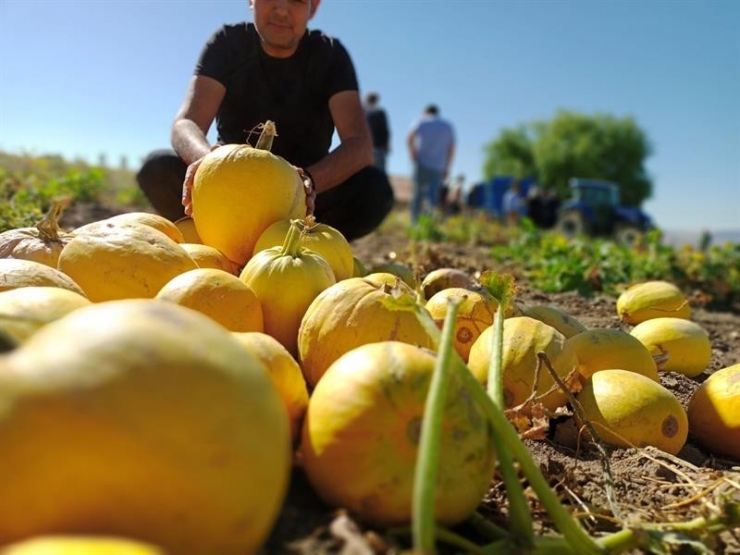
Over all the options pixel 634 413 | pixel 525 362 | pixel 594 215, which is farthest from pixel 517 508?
pixel 594 215

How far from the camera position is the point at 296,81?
4.56 meters

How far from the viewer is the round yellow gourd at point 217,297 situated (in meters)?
1.85

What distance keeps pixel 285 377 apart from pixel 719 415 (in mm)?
1732

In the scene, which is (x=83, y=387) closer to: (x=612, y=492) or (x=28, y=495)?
(x=28, y=495)

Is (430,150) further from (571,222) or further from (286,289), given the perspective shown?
(571,222)

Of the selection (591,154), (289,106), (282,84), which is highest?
(591,154)

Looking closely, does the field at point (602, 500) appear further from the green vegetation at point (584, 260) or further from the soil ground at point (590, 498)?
the green vegetation at point (584, 260)

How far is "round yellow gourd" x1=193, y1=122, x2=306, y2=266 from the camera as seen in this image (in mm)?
2604

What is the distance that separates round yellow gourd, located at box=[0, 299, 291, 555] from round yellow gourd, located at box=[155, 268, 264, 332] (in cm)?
83

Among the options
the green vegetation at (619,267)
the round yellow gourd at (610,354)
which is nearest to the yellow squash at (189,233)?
the round yellow gourd at (610,354)

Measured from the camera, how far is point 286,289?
212 centimetres

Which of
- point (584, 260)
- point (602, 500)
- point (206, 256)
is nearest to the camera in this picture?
point (602, 500)

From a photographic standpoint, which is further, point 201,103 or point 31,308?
point 201,103

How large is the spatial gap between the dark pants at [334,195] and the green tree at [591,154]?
190ft
